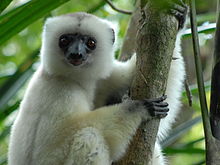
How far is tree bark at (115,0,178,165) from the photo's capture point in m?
2.45

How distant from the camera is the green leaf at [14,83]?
3184 millimetres

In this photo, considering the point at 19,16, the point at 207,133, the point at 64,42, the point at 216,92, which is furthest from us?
the point at 64,42

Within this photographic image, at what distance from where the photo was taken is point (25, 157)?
3.43m

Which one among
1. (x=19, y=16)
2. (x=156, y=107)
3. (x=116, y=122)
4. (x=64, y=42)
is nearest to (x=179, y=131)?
(x=116, y=122)

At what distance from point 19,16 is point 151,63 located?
2.97ft

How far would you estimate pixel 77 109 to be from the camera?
3318mm

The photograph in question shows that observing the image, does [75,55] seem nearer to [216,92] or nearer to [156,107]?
[156,107]

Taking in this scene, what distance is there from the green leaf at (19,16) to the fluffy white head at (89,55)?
118cm

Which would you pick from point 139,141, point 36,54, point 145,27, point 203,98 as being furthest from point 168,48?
point 36,54

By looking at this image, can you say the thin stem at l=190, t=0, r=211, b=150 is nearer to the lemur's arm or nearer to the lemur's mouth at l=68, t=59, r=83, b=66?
the lemur's arm

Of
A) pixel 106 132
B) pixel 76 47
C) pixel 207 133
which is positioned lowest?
pixel 106 132

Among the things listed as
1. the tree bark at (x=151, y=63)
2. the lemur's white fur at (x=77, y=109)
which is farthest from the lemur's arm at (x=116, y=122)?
the tree bark at (x=151, y=63)

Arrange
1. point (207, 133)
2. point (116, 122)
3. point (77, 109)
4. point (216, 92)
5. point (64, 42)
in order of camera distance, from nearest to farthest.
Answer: point (207, 133)
point (216, 92)
point (116, 122)
point (77, 109)
point (64, 42)

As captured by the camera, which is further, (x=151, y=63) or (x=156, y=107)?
(x=156, y=107)
